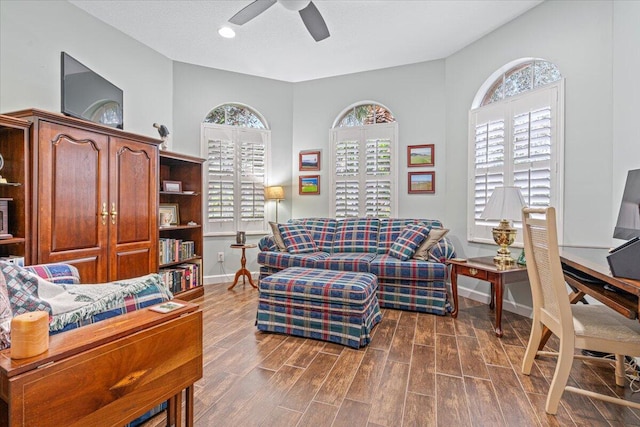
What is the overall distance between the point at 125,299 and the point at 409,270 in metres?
2.62

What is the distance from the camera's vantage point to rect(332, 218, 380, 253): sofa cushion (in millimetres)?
4152

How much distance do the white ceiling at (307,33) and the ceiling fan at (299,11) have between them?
332 millimetres

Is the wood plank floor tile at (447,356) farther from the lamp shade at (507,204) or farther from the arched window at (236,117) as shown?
the arched window at (236,117)

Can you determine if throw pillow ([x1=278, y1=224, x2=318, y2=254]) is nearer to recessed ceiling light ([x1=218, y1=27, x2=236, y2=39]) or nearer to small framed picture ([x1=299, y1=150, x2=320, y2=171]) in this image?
small framed picture ([x1=299, y1=150, x2=320, y2=171])

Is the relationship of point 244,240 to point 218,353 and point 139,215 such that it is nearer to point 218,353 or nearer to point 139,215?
point 139,215

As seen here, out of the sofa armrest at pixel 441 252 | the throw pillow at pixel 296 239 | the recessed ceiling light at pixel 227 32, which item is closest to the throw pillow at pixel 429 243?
the sofa armrest at pixel 441 252

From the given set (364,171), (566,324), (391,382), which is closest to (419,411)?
(391,382)

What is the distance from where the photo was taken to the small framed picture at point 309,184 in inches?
194

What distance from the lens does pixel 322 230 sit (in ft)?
14.6

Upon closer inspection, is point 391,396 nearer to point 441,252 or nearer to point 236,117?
point 441,252

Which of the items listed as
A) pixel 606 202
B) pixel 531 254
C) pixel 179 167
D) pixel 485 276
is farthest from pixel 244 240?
pixel 606 202

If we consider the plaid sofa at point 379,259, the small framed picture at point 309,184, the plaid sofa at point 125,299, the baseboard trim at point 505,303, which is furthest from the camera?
the small framed picture at point 309,184

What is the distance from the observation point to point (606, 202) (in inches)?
105

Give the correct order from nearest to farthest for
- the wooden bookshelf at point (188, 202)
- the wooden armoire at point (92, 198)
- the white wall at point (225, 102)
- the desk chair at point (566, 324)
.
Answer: the desk chair at point (566, 324), the wooden armoire at point (92, 198), the wooden bookshelf at point (188, 202), the white wall at point (225, 102)
